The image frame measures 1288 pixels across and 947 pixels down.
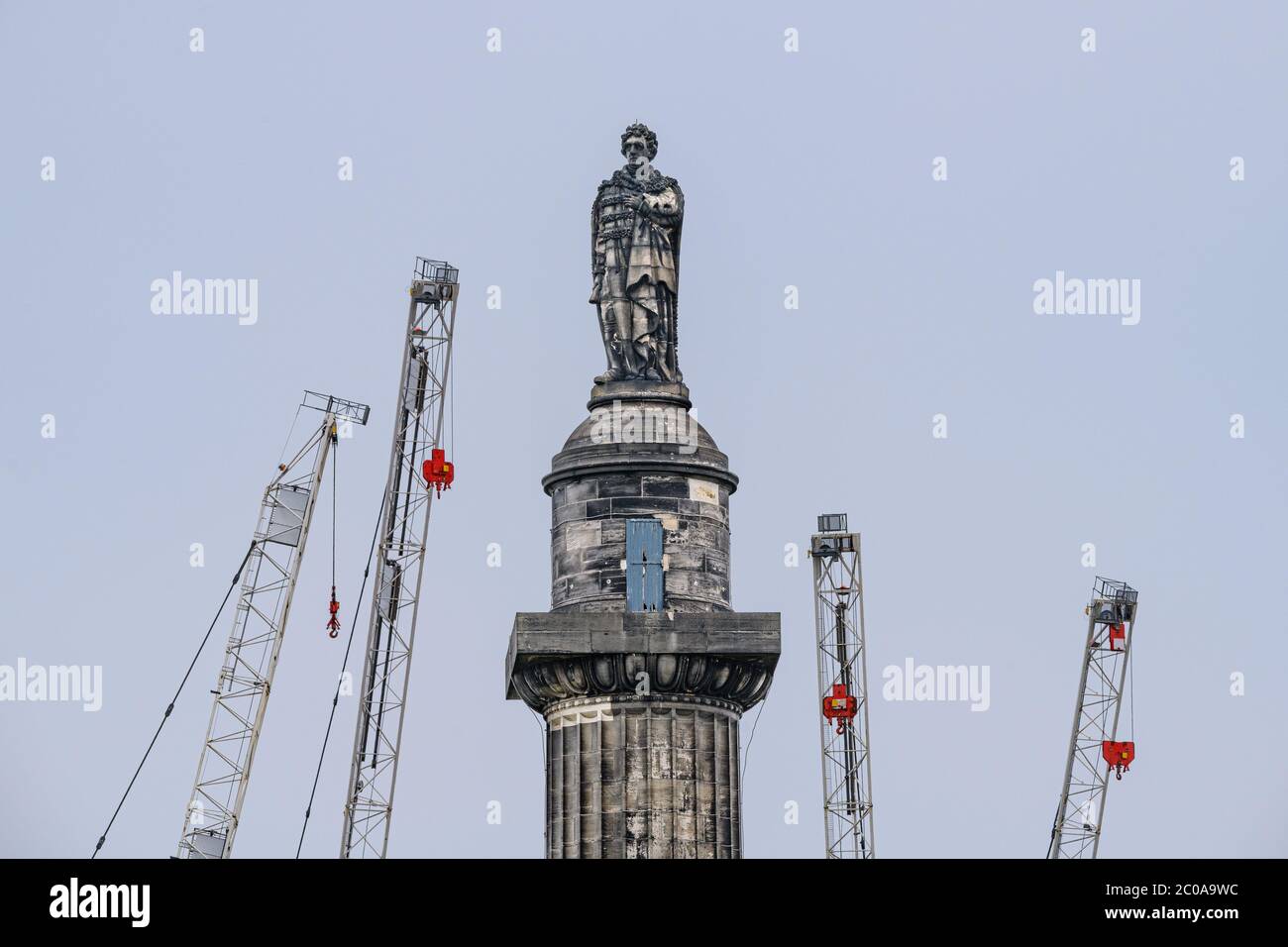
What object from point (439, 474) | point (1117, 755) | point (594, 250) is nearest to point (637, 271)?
point (594, 250)

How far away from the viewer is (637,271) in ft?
360

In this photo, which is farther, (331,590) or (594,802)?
(331,590)

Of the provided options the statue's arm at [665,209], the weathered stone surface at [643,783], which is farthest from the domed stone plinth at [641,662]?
the statue's arm at [665,209]

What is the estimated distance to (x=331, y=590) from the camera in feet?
493

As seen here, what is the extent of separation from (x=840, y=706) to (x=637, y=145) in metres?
67.7

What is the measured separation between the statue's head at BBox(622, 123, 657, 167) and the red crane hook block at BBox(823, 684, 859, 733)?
67.0m

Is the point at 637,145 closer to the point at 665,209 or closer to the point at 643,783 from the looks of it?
the point at 665,209

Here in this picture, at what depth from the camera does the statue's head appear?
11206cm

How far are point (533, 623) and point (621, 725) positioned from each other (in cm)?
441

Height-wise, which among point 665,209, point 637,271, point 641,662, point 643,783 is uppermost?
point 665,209

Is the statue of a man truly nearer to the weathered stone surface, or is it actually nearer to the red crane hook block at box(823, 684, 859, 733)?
the weathered stone surface
